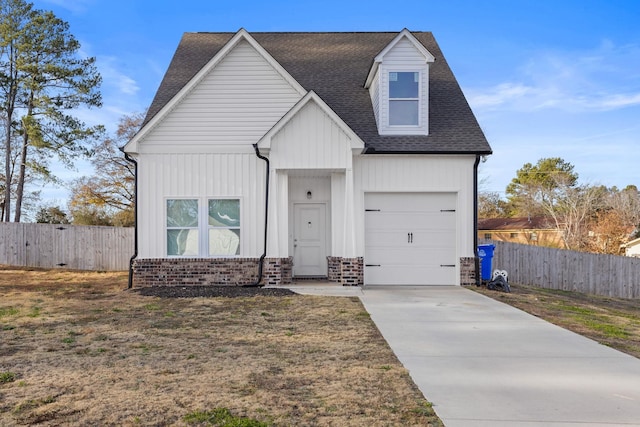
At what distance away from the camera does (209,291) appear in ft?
39.6

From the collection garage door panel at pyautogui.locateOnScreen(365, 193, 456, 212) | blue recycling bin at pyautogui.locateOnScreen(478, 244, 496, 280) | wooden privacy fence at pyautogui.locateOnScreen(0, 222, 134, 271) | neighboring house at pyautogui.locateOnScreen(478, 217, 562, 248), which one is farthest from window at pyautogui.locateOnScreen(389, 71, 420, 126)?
neighboring house at pyautogui.locateOnScreen(478, 217, 562, 248)

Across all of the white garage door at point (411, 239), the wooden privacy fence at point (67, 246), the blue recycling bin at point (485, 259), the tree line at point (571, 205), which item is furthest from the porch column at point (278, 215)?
the tree line at point (571, 205)

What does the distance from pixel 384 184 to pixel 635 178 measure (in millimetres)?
43332

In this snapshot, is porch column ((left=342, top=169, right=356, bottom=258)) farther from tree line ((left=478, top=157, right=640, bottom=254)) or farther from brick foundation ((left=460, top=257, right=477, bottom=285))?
tree line ((left=478, top=157, right=640, bottom=254))

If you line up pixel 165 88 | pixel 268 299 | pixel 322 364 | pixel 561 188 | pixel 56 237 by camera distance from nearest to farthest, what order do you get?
pixel 322 364
pixel 268 299
pixel 165 88
pixel 56 237
pixel 561 188

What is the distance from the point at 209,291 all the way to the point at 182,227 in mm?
2064

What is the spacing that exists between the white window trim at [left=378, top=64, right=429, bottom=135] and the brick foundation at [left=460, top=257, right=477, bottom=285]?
3.62 metres

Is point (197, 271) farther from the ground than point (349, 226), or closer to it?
closer to it

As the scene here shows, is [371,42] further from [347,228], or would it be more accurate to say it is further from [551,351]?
[551,351]

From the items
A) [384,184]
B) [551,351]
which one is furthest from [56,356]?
[384,184]

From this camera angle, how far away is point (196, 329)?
312 inches

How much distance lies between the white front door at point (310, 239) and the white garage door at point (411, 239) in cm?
138

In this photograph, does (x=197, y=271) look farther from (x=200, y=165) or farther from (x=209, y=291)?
(x=200, y=165)

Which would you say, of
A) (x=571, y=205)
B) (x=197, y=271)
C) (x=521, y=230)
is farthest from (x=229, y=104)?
(x=521, y=230)
